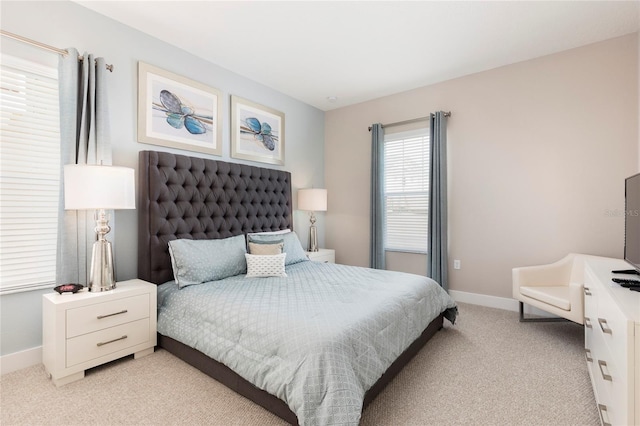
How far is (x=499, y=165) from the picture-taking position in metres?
3.40

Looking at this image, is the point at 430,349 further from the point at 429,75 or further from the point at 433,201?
the point at 429,75

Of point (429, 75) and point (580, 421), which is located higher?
point (429, 75)

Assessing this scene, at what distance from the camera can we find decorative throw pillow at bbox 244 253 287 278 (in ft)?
9.02

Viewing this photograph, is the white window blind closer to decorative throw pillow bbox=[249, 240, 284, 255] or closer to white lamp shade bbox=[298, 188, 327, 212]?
decorative throw pillow bbox=[249, 240, 284, 255]

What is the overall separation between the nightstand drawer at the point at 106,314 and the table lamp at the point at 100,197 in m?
0.15

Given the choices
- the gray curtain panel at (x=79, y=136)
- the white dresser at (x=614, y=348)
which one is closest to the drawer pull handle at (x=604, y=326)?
the white dresser at (x=614, y=348)

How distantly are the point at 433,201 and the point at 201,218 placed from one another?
2.67 meters

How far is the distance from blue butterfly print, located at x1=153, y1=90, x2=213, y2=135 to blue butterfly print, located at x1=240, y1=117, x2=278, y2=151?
1.71 feet

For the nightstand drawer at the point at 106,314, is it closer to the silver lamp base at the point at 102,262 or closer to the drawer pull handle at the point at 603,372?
the silver lamp base at the point at 102,262

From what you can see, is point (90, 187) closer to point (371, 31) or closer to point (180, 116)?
point (180, 116)

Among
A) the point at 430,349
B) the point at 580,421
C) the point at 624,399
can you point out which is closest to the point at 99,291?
the point at 430,349

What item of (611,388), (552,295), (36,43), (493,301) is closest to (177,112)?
(36,43)

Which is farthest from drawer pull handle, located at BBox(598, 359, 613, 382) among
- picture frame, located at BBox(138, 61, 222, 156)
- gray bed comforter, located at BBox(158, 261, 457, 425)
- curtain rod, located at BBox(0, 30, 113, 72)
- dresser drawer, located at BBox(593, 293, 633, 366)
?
curtain rod, located at BBox(0, 30, 113, 72)

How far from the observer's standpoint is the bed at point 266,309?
4.75 ft
